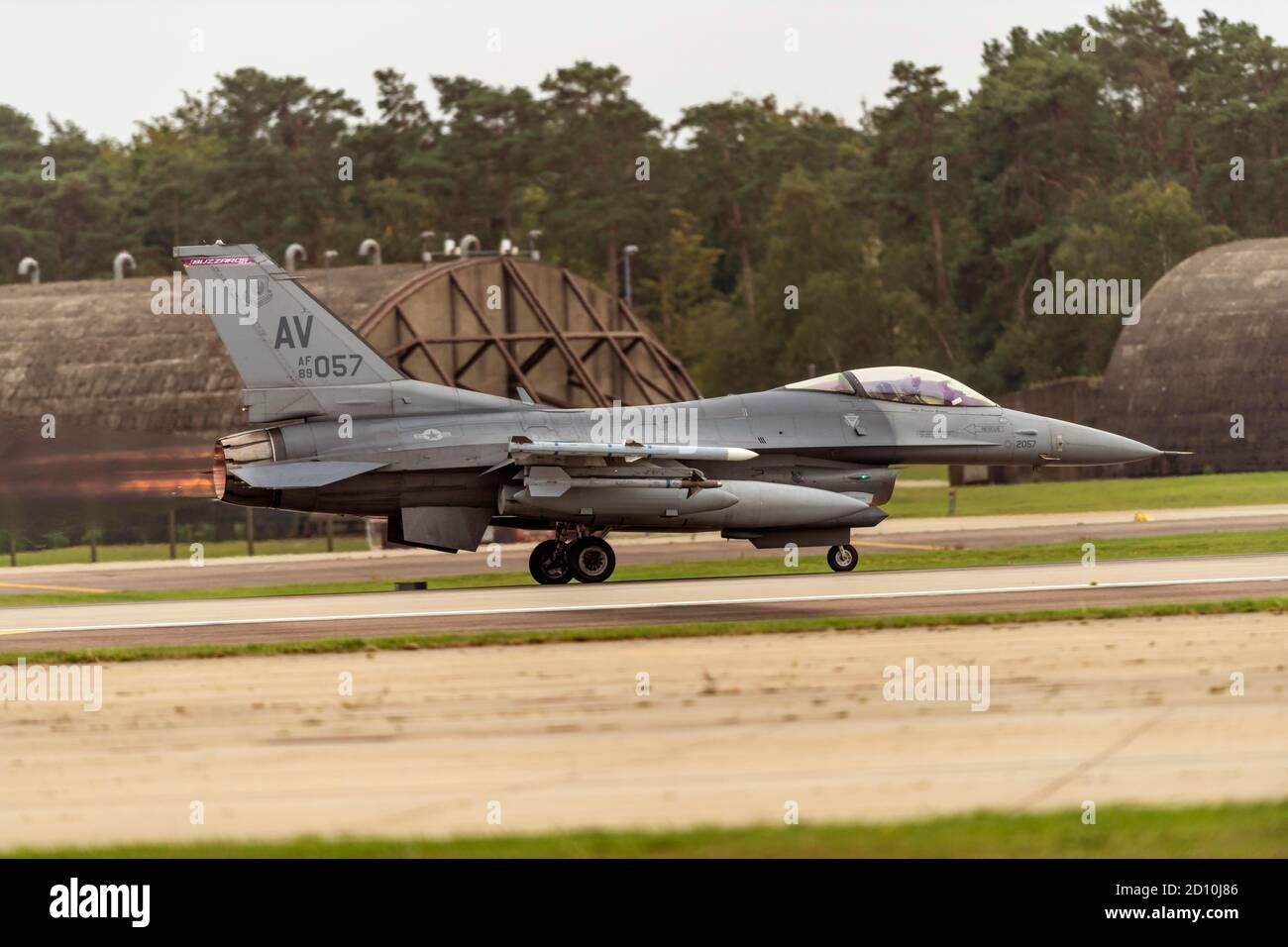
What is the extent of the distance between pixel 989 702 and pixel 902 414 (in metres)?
13.9

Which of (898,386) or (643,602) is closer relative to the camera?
(643,602)

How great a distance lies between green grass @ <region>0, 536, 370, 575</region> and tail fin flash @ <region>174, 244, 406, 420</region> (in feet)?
54.0

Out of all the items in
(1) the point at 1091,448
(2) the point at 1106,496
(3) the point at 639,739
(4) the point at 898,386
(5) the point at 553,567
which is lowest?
(3) the point at 639,739

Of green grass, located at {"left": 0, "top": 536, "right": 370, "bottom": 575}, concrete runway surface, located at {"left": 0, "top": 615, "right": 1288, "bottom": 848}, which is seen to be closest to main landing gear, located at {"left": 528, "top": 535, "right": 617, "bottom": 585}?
concrete runway surface, located at {"left": 0, "top": 615, "right": 1288, "bottom": 848}

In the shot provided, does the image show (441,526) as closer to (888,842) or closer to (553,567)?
(553,567)

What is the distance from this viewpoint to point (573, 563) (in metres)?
25.9

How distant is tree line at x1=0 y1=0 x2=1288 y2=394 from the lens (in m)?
89.2

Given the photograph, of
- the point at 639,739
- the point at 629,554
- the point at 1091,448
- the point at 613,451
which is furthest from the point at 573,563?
the point at 639,739

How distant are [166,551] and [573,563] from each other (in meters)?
19.9

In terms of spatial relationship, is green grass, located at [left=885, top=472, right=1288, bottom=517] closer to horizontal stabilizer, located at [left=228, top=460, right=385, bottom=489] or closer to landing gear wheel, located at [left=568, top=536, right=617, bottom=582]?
landing gear wheel, located at [left=568, top=536, right=617, bottom=582]

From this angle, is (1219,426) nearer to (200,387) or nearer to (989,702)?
(200,387)

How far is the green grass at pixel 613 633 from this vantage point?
1761 cm

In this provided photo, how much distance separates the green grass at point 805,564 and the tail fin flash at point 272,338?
3.52 metres

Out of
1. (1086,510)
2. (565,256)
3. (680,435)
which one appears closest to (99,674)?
(680,435)
